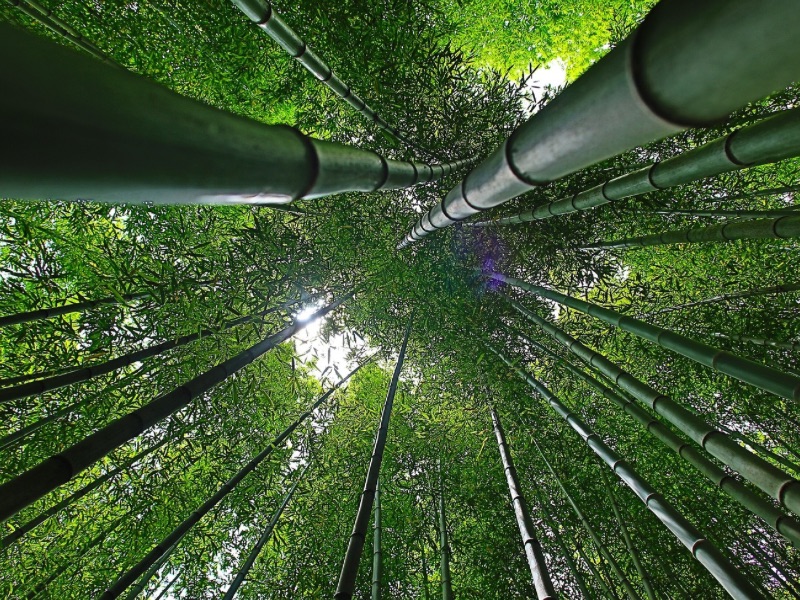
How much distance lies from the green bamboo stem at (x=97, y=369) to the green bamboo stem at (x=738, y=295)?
3.67 m

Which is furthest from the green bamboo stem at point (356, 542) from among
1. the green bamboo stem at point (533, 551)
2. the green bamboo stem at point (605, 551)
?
the green bamboo stem at point (605, 551)

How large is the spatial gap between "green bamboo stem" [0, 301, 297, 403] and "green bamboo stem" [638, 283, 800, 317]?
3674 millimetres

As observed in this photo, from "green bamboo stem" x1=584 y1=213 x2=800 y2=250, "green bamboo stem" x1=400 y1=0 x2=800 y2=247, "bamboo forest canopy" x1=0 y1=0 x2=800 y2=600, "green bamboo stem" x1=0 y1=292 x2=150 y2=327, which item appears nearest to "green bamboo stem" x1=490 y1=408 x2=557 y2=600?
"bamboo forest canopy" x1=0 y1=0 x2=800 y2=600

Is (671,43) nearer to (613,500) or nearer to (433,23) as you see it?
(613,500)

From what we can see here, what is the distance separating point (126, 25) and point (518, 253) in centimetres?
347

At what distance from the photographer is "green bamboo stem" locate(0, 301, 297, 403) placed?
2.42m

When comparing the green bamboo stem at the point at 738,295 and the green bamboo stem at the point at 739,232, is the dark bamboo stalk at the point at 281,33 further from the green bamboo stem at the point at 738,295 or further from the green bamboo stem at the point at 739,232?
the green bamboo stem at the point at 738,295

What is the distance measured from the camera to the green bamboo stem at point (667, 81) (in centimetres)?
51

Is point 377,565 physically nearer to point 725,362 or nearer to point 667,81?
point 725,362

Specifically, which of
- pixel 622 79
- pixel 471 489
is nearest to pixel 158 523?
pixel 471 489

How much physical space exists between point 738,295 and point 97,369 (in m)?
4.85

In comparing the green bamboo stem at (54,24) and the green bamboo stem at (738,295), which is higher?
the green bamboo stem at (738,295)

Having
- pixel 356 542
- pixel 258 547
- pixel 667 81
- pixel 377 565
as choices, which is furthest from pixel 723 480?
pixel 258 547

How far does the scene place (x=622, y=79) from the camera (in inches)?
24.8
